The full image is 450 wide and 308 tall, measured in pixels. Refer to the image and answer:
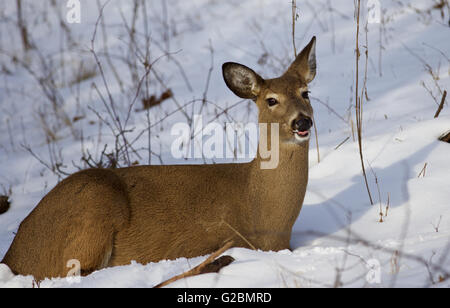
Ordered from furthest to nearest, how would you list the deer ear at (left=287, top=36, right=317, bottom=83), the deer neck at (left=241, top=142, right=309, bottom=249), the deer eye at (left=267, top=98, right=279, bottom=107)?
the deer ear at (left=287, top=36, right=317, bottom=83)
the deer eye at (left=267, top=98, right=279, bottom=107)
the deer neck at (left=241, top=142, right=309, bottom=249)

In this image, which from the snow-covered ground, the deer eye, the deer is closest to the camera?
the snow-covered ground

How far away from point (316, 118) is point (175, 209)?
9.72ft

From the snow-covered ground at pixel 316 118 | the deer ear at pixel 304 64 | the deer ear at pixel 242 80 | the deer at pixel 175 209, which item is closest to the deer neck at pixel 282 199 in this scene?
the deer at pixel 175 209

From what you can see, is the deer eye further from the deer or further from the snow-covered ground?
the snow-covered ground

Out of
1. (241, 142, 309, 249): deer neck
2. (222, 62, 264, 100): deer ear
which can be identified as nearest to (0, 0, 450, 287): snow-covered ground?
(241, 142, 309, 249): deer neck

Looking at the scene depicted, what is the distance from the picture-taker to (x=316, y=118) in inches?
271

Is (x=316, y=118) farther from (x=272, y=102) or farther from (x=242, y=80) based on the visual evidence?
(x=272, y=102)

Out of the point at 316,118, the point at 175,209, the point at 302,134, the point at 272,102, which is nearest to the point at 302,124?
the point at 302,134

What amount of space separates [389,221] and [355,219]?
26 cm

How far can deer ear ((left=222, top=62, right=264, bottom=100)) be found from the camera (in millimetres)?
4520

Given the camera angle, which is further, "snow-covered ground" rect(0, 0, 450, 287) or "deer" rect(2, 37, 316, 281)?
"deer" rect(2, 37, 316, 281)

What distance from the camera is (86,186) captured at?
4172 mm

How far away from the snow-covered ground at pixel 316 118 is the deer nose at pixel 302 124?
29.0 inches

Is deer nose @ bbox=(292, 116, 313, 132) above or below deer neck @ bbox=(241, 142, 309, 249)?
above
